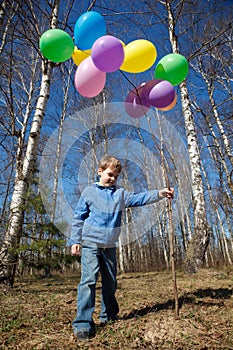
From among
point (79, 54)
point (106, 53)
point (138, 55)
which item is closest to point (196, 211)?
point (138, 55)

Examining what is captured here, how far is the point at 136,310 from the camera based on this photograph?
261cm

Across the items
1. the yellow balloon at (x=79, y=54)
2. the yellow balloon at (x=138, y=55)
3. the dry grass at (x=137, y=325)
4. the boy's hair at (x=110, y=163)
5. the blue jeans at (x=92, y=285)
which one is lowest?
the dry grass at (x=137, y=325)

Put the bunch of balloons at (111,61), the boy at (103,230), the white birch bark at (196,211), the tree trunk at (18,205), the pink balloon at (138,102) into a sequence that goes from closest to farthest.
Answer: the boy at (103,230)
the bunch of balloons at (111,61)
the pink balloon at (138,102)
the tree trunk at (18,205)
the white birch bark at (196,211)

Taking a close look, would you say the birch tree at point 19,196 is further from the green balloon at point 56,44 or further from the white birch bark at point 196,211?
the white birch bark at point 196,211

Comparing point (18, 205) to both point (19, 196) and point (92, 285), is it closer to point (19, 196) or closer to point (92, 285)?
point (19, 196)

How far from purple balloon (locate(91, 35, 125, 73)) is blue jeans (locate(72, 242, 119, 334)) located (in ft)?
5.43

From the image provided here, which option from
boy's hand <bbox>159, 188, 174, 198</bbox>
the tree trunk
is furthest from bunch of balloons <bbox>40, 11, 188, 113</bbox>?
the tree trunk

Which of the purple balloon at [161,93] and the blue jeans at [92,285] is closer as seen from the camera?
the blue jeans at [92,285]

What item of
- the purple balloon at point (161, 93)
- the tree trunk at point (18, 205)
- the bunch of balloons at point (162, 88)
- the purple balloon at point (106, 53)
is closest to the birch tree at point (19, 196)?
the tree trunk at point (18, 205)

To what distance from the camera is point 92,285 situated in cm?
212

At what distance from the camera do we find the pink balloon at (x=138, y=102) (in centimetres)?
269

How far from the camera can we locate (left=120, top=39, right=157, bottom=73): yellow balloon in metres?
2.56

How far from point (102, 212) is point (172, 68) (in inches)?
63.5

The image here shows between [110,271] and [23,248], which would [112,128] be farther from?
[110,271]
